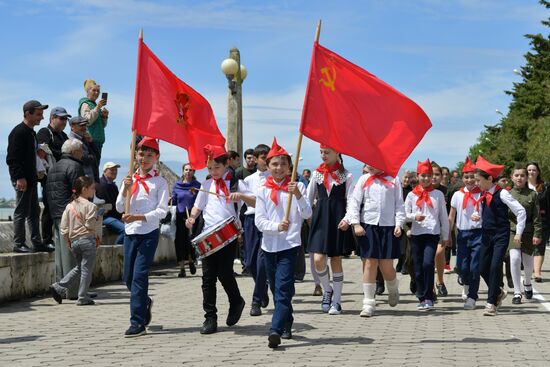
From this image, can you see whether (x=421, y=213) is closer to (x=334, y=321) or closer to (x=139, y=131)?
(x=334, y=321)

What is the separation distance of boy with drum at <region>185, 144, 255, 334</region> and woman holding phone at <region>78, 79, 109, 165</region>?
246 inches

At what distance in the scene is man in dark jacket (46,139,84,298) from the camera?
484 inches

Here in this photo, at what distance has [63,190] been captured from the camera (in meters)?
12.4

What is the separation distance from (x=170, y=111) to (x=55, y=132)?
509cm

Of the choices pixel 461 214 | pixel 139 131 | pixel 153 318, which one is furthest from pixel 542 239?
pixel 139 131

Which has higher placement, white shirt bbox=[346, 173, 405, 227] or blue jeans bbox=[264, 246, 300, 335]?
white shirt bbox=[346, 173, 405, 227]

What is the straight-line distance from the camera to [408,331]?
9352mm

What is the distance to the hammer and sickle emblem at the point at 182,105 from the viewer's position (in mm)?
9680

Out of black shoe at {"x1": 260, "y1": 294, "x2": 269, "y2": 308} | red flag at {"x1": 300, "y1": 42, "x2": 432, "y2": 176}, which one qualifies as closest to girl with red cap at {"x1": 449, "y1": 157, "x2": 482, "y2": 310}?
black shoe at {"x1": 260, "y1": 294, "x2": 269, "y2": 308}

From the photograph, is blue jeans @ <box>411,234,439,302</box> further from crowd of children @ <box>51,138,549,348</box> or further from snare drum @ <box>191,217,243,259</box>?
snare drum @ <box>191,217,243,259</box>

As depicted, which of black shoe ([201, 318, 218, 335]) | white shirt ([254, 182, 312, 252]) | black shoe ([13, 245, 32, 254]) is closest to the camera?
white shirt ([254, 182, 312, 252])

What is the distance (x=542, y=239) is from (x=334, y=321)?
17.8ft

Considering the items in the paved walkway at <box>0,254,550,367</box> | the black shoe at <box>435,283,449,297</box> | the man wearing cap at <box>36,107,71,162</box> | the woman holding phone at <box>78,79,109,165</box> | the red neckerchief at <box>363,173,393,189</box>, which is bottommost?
the paved walkway at <box>0,254,550,367</box>

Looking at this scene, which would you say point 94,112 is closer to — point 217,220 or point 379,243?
point 379,243
